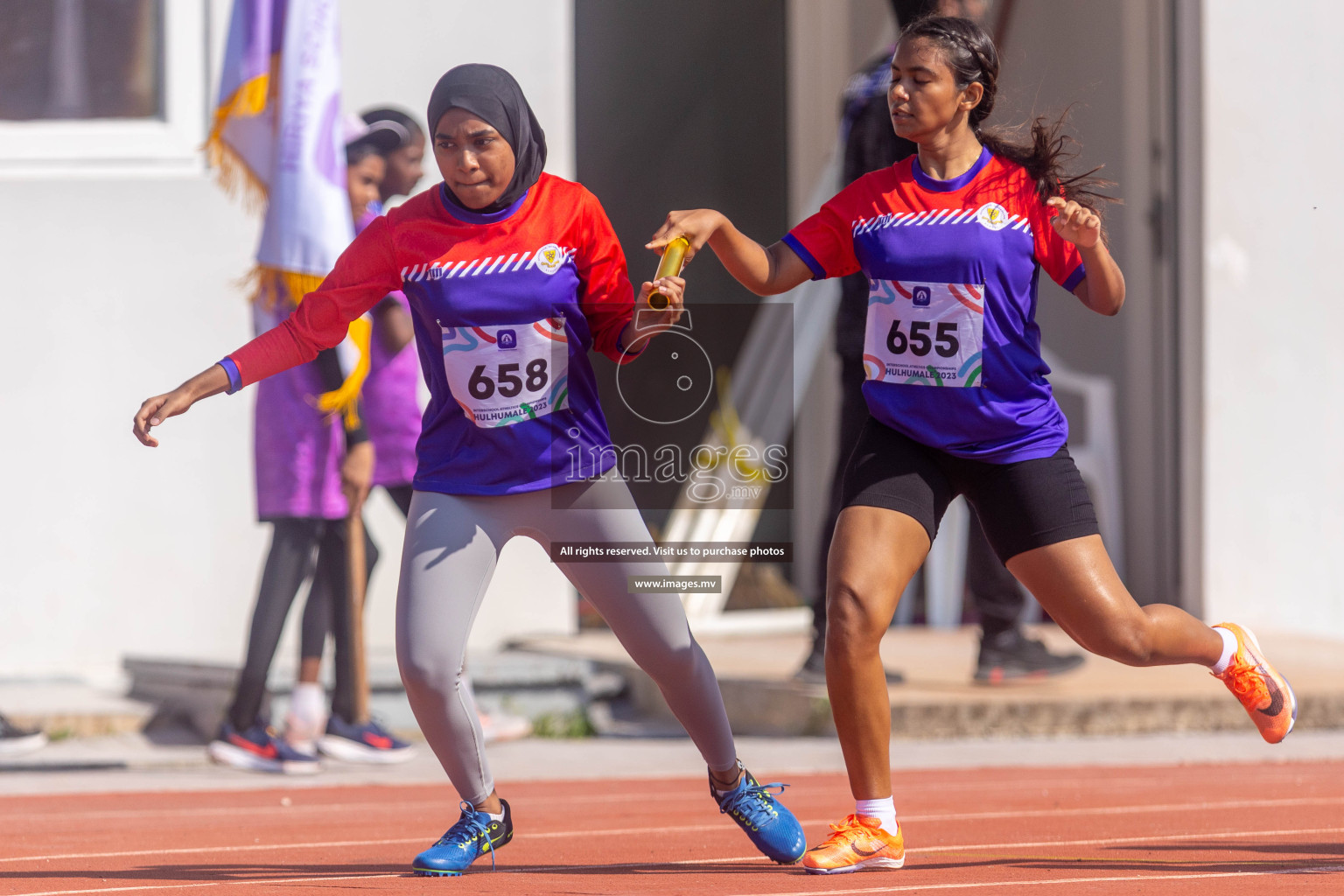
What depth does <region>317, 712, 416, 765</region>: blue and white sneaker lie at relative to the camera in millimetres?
6125

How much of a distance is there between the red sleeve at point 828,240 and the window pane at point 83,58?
15.5 feet

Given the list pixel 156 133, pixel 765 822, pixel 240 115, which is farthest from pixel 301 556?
pixel 765 822

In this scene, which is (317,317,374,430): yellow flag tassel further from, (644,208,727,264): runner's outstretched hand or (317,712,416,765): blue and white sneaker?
(644,208,727,264): runner's outstretched hand

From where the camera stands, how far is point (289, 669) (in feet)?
22.1

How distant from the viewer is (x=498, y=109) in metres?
3.66

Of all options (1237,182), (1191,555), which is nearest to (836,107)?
(1237,182)

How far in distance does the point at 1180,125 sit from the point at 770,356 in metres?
2.53

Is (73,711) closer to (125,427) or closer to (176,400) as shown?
(125,427)

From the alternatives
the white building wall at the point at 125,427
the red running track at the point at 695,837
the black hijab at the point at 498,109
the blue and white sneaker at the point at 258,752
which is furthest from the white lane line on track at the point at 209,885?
the white building wall at the point at 125,427

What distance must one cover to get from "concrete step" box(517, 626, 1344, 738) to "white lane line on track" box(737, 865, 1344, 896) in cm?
234

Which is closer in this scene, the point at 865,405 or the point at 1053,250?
the point at 1053,250

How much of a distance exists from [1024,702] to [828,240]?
10.1ft

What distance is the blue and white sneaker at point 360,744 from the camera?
6125mm

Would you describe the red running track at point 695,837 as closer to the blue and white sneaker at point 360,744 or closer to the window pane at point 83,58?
the blue and white sneaker at point 360,744
